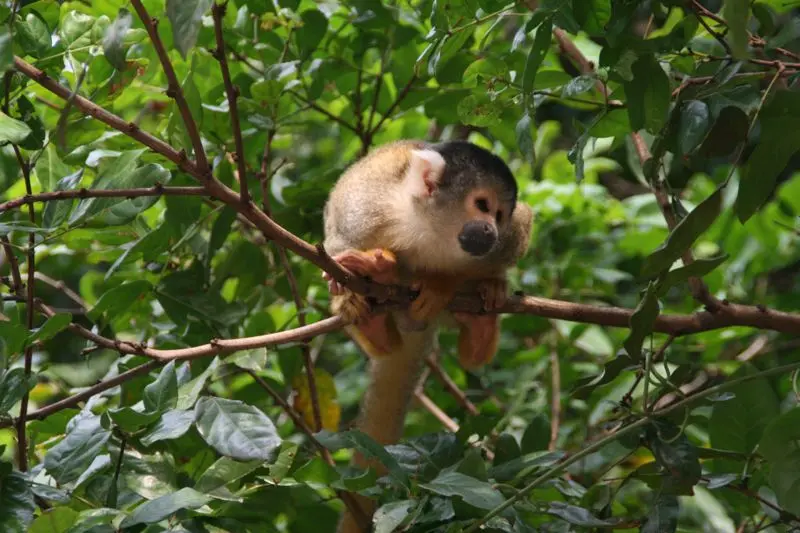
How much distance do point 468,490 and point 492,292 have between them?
0.85 m

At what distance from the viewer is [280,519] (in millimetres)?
2322

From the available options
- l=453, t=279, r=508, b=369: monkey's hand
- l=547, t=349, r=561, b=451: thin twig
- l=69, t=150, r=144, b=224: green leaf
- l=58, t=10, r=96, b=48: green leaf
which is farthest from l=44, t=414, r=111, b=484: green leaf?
l=547, t=349, r=561, b=451: thin twig

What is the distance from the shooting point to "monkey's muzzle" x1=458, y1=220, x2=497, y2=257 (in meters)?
2.14

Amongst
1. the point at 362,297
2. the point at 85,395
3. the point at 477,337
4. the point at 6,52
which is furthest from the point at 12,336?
Result: the point at 477,337

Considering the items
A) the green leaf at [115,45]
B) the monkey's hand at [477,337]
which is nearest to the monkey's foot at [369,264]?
the monkey's hand at [477,337]

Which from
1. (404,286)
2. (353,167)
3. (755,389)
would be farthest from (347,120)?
(755,389)

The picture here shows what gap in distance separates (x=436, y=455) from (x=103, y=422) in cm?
63

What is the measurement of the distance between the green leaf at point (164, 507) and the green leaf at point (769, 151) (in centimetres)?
96

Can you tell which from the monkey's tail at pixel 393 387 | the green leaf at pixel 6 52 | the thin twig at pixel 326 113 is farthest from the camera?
the monkey's tail at pixel 393 387

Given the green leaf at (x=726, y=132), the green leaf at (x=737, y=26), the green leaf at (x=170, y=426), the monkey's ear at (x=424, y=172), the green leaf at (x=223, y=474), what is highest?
the green leaf at (x=737, y=26)

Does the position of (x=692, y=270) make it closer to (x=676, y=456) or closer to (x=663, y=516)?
(x=676, y=456)

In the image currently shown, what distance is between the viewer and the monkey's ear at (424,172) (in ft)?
7.53

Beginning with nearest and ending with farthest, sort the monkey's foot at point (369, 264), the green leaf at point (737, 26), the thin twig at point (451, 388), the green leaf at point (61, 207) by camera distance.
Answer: the green leaf at point (737, 26) → the green leaf at point (61, 207) → the monkey's foot at point (369, 264) → the thin twig at point (451, 388)

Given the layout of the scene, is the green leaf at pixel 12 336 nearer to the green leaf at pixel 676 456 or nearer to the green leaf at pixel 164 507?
the green leaf at pixel 164 507
